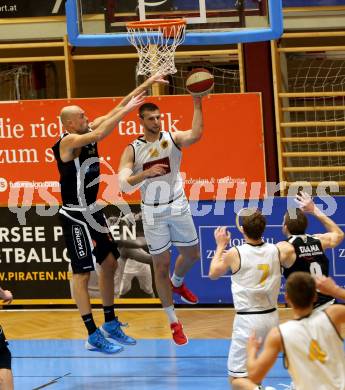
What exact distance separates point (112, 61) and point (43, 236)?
17.6 ft

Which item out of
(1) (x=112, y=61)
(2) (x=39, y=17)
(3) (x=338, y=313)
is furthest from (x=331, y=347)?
(1) (x=112, y=61)

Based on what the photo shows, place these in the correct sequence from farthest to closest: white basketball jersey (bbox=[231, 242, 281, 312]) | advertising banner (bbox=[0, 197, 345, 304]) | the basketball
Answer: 1. advertising banner (bbox=[0, 197, 345, 304])
2. the basketball
3. white basketball jersey (bbox=[231, 242, 281, 312])

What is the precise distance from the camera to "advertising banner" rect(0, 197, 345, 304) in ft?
44.8

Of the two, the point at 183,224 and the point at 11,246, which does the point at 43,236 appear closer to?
the point at 11,246

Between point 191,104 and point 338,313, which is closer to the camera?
point 338,313

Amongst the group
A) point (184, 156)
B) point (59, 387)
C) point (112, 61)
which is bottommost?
point (59, 387)

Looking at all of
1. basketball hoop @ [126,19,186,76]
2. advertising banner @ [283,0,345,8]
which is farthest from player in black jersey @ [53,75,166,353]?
advertising banner @ [283,0,345,8]

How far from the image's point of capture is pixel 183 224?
10953 millimetres

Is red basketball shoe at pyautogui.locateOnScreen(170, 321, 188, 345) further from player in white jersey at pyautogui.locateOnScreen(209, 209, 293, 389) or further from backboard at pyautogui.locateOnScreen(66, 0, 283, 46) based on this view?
backboard at pyautogui.locateOnScreen(66, 0, 283, 46)

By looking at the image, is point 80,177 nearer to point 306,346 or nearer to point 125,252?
point 125,252

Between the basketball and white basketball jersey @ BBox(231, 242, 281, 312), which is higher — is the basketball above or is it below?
above

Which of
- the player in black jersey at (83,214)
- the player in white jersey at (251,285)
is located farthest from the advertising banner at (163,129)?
the player in white jersey at (251,285)

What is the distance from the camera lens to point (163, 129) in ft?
45.4

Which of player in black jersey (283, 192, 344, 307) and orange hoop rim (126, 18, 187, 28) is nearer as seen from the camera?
player in black jersey (283, 192, 344, 307)
